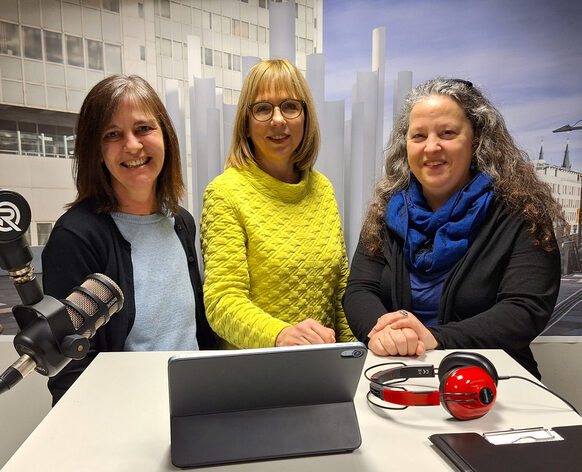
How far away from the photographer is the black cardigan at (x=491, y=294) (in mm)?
1310

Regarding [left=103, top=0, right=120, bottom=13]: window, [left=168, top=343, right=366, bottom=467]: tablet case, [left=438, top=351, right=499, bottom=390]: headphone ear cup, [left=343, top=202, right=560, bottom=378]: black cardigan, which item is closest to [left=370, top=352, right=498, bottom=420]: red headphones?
[left=438, top=351, right=499, bottom=390]: headphone ear cup

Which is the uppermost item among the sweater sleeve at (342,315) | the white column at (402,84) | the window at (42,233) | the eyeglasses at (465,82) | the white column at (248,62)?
the white column at (248,62)

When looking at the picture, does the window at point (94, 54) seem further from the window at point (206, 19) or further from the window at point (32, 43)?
the window at point (206, 19)

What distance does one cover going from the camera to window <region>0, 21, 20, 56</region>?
80.1 inches

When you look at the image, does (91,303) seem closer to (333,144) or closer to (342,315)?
(342,315)

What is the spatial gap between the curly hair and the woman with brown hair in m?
0.72

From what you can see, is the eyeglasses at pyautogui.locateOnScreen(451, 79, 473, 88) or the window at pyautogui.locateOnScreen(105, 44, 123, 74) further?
the window at pyautogui.locateOnScreen(105, 44, 123, 74)

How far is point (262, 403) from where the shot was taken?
76cm

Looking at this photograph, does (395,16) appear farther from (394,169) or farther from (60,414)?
(60,414)

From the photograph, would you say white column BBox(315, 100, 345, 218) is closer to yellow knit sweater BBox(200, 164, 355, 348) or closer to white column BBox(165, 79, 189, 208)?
yellow knit sweater BBox(200, 164, 355, 348)

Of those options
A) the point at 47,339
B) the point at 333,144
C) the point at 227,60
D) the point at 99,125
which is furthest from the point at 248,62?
the point at 47,339

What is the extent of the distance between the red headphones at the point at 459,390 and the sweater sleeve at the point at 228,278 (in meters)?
0.47

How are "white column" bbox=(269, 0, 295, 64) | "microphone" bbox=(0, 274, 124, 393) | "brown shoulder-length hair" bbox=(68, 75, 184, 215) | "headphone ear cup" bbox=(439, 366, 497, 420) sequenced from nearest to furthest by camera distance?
"microphone" bbox=(0, 274, 124, 393) → "headphone ear cup" bbox=(439, 366, 497, 420) → "brown shoulder-length hair" bbox=(68, 75, 184, 215) → "white column" bbox=(269, 0, 295, 64)

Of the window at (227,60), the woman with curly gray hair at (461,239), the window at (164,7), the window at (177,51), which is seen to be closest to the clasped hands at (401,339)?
the woman with curly gray hair at (461,239)
